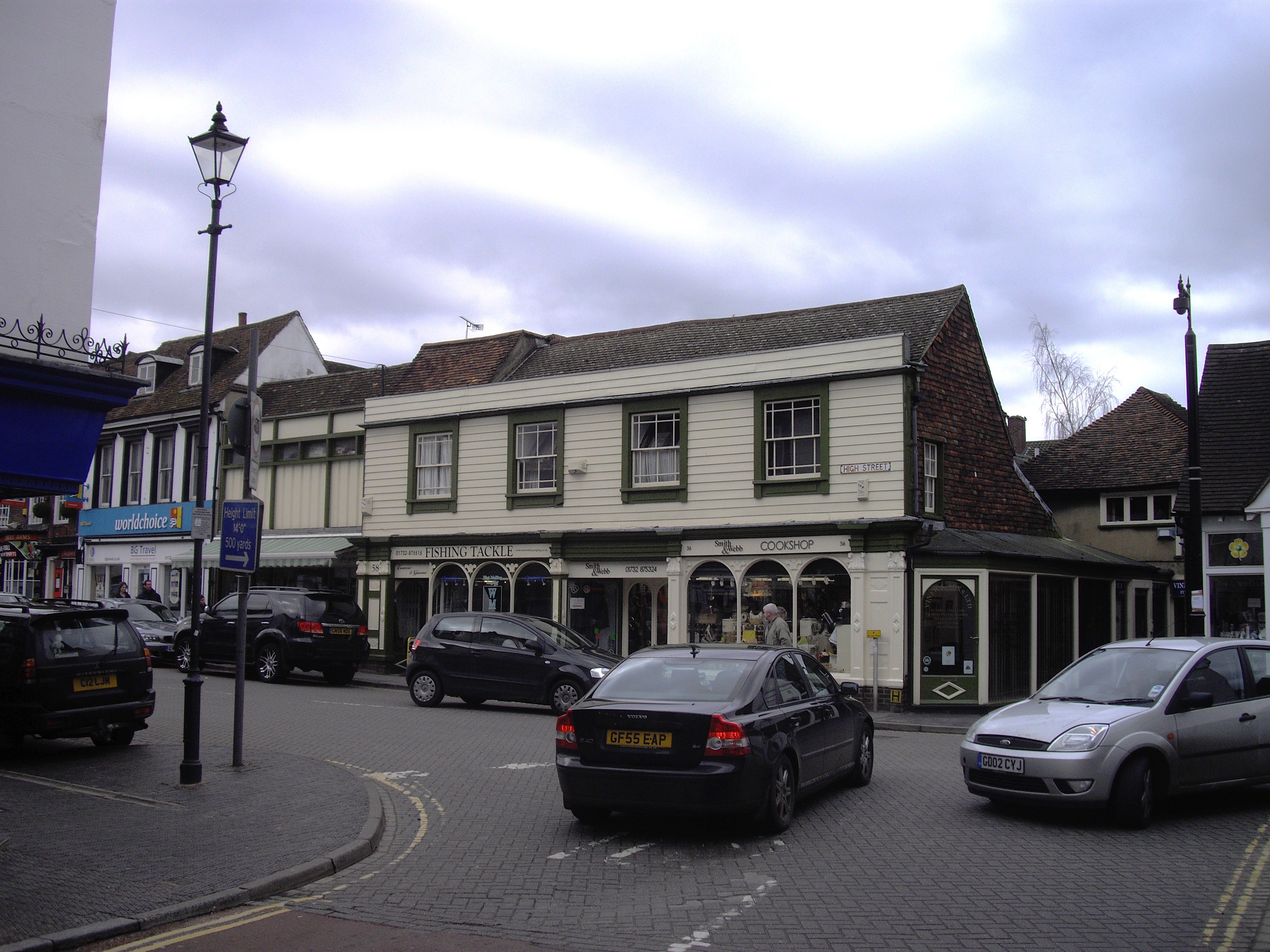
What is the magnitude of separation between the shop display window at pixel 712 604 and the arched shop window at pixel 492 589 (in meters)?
4.68

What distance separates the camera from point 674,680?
30.2 ft

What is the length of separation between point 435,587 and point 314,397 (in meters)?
7.95

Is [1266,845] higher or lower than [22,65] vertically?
lower

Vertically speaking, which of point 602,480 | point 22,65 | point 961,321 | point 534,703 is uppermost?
point 961,321

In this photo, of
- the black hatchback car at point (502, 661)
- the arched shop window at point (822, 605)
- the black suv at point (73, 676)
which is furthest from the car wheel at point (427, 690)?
the arched shop window at point (822, 605)

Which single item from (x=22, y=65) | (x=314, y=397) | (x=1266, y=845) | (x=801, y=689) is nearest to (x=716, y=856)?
(x=801, y=689)

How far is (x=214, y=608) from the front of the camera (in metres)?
23.6

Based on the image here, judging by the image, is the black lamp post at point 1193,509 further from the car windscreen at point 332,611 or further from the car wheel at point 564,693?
the car windscreen at point 332,611

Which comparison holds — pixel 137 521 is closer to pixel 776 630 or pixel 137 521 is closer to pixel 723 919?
pixel 776 630

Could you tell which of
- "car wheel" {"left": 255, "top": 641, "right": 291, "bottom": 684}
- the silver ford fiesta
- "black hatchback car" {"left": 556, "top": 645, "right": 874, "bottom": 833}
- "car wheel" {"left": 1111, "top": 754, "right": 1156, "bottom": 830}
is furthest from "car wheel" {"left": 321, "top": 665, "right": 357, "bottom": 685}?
"car wheel" {"left": 1111, "top": 754, "right": 1156, "bottom": 830}

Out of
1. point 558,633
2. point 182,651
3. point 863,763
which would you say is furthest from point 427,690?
point 863,763

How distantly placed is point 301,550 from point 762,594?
13.3 m

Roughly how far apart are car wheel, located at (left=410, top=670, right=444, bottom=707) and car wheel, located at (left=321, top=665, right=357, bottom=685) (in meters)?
4.20

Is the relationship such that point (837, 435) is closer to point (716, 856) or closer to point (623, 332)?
point (623, 332)
